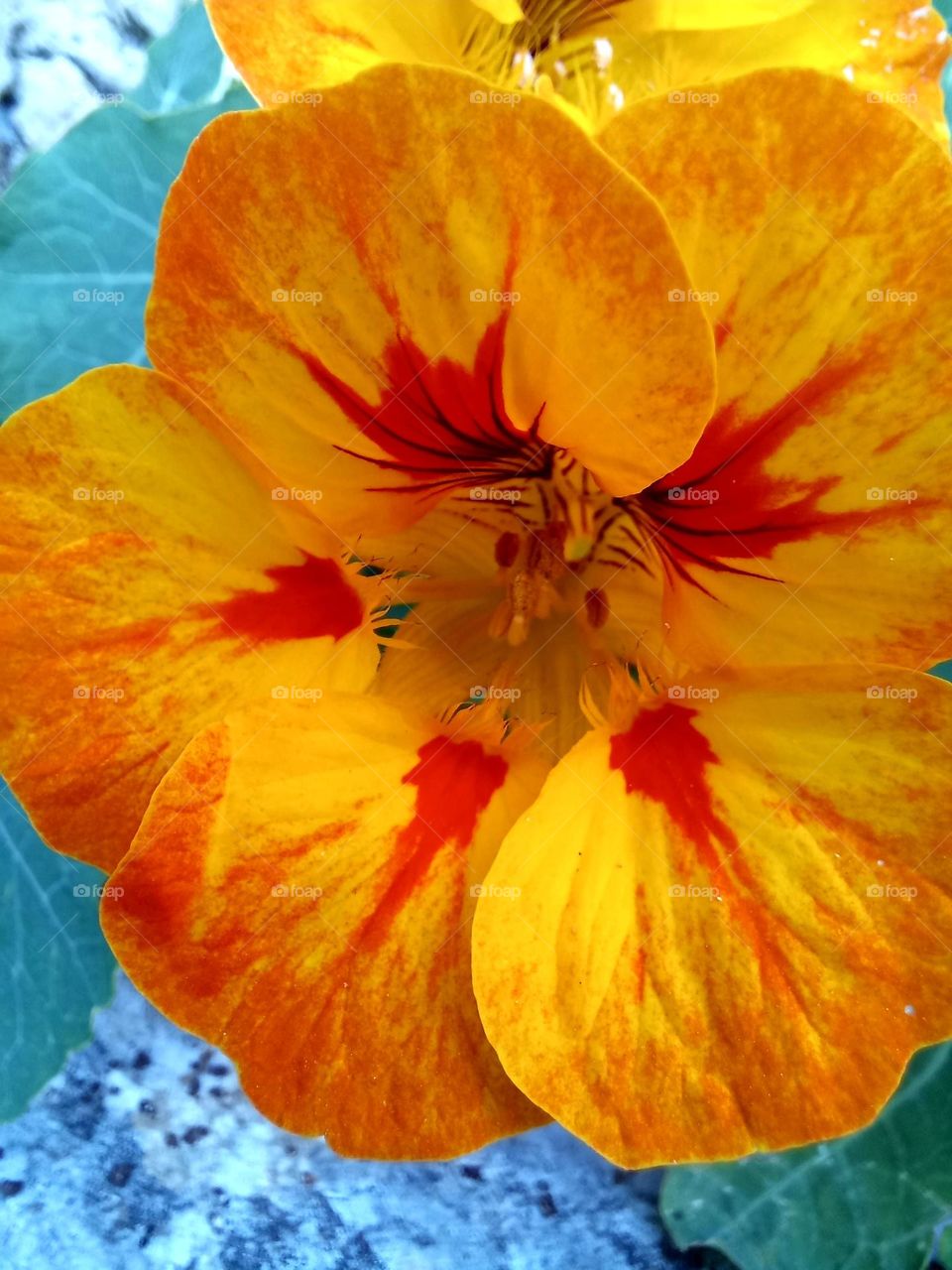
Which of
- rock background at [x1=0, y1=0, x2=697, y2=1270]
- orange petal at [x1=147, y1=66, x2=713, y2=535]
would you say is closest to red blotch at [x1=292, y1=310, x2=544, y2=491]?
orange petal at [x1=147, y1=66, x2=713, y2=535]

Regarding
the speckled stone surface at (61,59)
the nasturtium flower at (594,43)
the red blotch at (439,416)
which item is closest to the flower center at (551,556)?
the red blotch at (439,416)

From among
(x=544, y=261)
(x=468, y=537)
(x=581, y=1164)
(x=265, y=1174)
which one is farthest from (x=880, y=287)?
(x=265, y=1174)

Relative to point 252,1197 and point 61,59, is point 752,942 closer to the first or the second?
point 252,1197

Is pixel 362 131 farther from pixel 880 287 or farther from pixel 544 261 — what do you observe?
pixel 880 287

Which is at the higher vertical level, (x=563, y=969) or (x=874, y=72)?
(x=874, y=72)

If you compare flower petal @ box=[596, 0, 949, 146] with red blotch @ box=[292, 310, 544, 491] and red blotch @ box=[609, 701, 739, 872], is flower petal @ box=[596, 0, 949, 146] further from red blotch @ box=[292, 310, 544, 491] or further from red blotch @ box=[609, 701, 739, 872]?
red blotch @ box=[609, 701, 739, 872]
